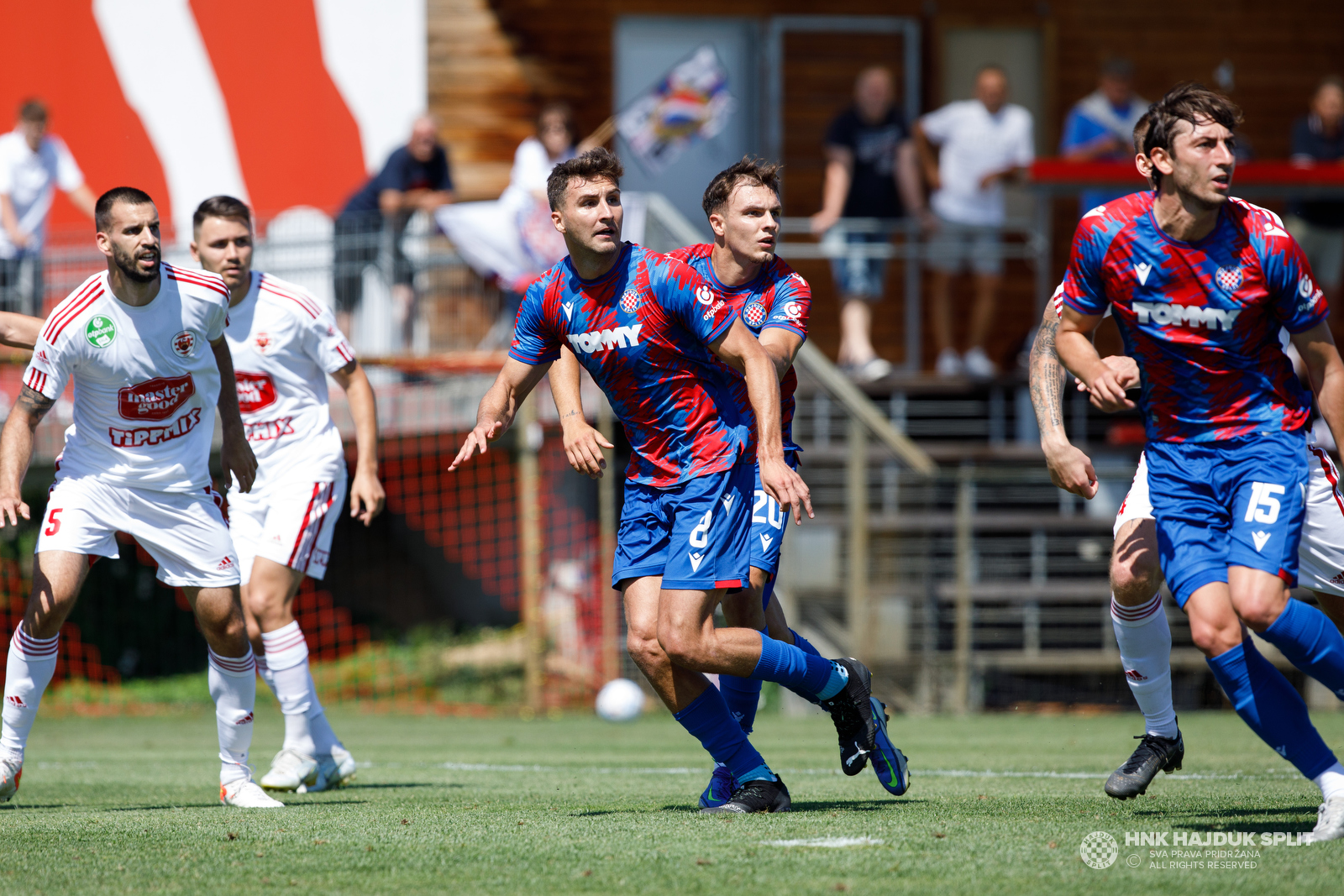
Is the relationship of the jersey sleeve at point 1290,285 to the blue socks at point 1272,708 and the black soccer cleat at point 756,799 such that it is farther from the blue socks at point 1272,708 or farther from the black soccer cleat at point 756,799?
the black soccer cleat at point 756,799

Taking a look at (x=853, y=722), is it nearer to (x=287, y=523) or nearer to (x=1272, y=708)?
(x=1272, y=708)

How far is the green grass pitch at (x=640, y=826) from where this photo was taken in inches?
163

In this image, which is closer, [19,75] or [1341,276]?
[1341,276]

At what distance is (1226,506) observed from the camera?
493 cm

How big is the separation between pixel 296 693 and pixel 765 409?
3143mm

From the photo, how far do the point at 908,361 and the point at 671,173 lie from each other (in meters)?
3.73

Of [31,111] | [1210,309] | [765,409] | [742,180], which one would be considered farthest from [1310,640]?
[31,111]

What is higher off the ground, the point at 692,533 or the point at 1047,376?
the point at 1047,376

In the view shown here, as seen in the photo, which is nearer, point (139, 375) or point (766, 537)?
point (766, 537)

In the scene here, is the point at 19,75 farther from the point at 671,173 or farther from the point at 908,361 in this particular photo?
the point at 908,361

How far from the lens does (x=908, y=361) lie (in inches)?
607

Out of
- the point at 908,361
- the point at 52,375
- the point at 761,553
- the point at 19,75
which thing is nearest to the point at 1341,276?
the point at 908,361

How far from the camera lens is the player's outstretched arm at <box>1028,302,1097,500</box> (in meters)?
5.03

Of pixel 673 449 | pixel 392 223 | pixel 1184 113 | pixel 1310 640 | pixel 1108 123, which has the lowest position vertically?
pixel 1310 640
